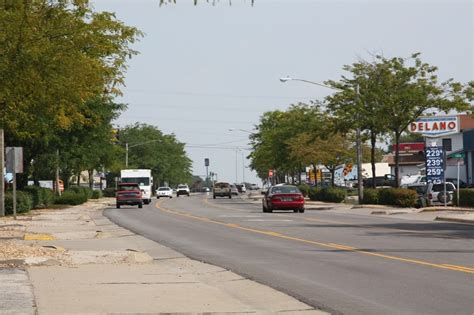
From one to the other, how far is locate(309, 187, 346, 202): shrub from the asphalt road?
2842 cm

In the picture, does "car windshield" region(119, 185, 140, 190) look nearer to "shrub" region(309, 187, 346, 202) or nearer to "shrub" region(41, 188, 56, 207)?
"shrub" region(41, 188, 56, 207)

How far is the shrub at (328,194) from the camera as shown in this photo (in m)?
60.6

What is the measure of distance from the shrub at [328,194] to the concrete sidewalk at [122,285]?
39.8m

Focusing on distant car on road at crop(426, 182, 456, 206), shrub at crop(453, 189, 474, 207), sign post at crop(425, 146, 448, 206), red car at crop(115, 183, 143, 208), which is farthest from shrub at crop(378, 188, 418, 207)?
Answer: red car at crop(115, 183, 143, 208)

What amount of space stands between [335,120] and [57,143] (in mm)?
17376

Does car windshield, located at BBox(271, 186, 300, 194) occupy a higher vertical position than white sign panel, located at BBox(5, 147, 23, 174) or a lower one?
lower

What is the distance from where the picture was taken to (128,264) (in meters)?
17.4

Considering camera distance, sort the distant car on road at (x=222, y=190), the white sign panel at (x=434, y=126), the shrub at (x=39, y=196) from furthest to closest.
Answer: the distant car on road at (x=222, y=190) → the white sign panel at (x=434, y=126) → the shrub at (x=39, y=196)

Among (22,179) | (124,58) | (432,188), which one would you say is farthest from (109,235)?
(22,179)

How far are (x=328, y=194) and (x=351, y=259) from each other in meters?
44.9

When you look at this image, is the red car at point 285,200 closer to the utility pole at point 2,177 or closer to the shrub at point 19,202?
the shrub at point 19,202

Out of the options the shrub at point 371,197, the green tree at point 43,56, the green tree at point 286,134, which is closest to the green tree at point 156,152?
the green tree at point 286,134

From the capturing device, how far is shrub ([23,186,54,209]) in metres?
52.2

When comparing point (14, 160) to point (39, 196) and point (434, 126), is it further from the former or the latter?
point (434, 126)
